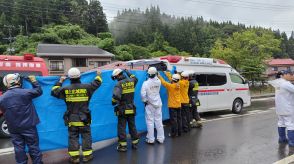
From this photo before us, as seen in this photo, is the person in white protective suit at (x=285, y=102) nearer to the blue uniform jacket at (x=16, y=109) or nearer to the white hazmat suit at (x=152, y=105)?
the white hazmat suit at (x=152, y=105)

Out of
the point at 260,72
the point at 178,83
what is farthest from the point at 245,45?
the point at 178,83

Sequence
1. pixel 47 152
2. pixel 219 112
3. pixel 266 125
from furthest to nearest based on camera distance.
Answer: pixel 219 112, pixel 266 125, pixel 47 152

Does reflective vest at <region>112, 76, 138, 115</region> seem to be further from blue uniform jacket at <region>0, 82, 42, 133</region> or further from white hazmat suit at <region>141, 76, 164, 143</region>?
blue uniform jacket at <region>0, 82, 42, 133</region>

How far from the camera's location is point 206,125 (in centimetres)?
1002

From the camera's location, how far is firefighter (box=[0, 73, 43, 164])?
5469mm

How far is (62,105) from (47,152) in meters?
1.29

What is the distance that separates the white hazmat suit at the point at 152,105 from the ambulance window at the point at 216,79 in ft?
15.3

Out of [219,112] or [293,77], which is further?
[219,112]

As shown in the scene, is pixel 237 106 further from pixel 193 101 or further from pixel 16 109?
pixel 16 109

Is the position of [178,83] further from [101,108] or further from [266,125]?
[266,125]

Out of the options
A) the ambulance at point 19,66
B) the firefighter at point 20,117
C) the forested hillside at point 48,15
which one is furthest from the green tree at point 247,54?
the forested hillside at point 48,15

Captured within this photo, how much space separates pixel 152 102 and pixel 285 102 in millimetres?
3067

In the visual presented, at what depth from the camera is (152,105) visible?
7520mm

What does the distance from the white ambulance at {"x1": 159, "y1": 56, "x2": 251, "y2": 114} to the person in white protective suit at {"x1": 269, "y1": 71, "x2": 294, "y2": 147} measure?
157 inches
